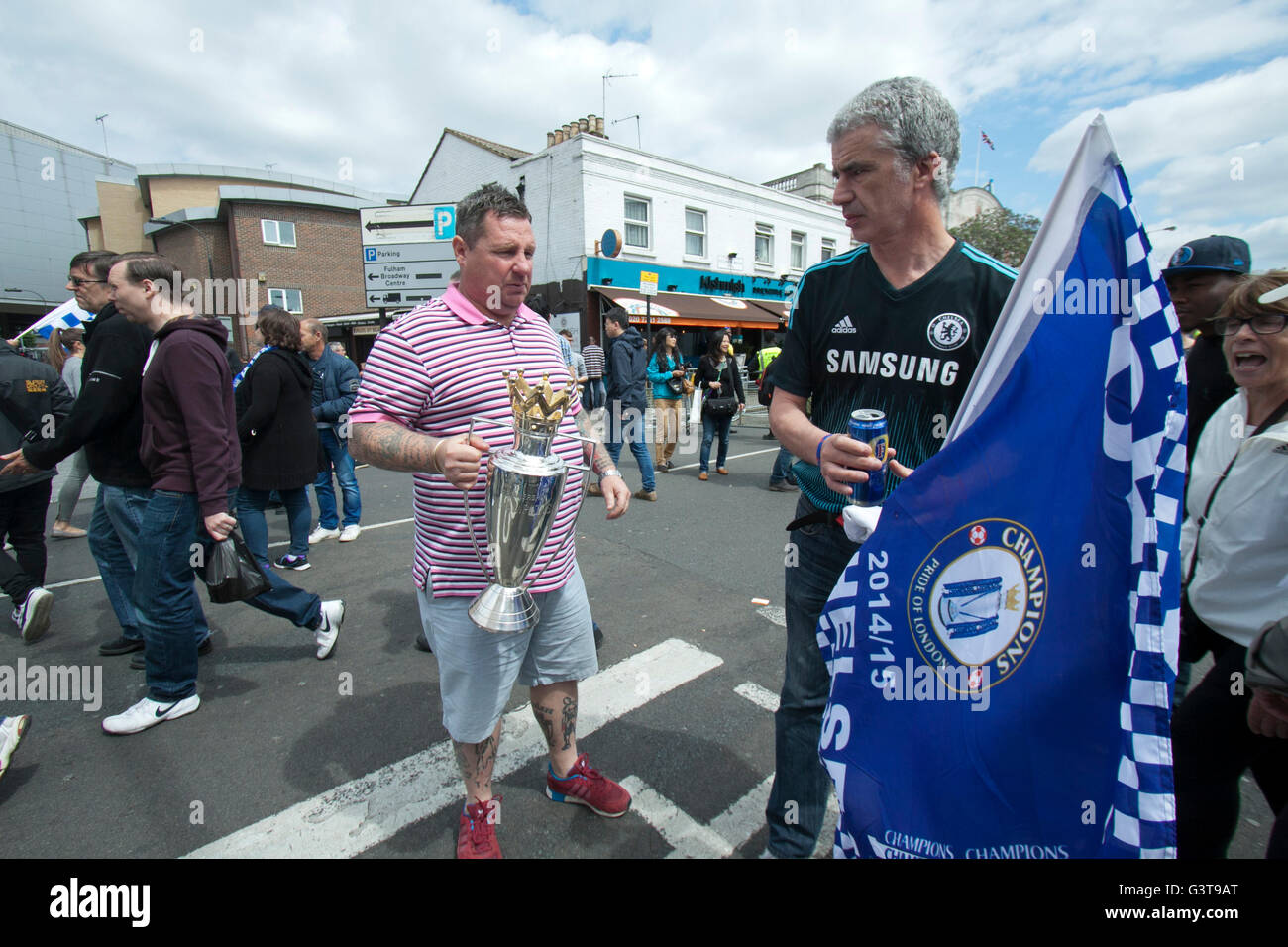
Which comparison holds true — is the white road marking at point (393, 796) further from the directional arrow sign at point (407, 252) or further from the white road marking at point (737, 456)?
the directional arrow sign at point (407, 252)

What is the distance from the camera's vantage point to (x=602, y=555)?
538 cm

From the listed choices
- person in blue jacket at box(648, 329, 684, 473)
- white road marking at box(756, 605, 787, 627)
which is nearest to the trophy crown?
white road marking at box(756, 605, 787, 627)

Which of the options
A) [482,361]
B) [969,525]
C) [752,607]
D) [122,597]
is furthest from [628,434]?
[969,525]

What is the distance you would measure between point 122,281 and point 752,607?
3.90 metres

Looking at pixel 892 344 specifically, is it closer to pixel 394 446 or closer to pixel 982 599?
pixel 982 599

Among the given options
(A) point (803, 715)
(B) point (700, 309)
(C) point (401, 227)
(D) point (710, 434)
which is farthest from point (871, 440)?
(B) point (700, 309)

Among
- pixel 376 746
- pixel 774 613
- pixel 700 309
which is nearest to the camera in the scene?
pixel 376 746

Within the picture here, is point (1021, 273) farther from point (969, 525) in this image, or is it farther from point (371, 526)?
point (371, 526)

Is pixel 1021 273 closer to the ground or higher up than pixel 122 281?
closer to the ground

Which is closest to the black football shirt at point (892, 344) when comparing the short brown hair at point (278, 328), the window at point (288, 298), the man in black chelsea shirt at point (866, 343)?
the man in black chelsea shirt at point (866, 343)

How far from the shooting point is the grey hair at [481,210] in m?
1.91

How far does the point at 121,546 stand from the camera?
11.8 feet

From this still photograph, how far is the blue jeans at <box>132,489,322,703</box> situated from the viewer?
114 inches

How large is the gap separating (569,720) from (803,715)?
88 centimetres
